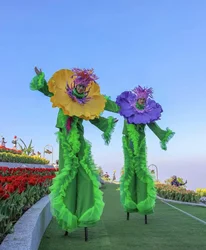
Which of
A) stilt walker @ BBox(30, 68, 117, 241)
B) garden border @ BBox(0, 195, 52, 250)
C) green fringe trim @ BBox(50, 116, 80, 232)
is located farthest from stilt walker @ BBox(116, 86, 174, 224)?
garden border @ BBox(0, 195, 52, 250)

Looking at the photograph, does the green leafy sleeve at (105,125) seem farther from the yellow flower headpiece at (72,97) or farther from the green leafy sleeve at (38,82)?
the green leafy sleeve at (38,82)

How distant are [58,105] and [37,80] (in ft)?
1.39

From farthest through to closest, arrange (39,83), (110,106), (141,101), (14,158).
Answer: (14,158), (141,101), (110,106), (39,83)

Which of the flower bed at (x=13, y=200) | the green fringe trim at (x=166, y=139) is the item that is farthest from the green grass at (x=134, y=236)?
the green fringe trim at (x=166, y=139)

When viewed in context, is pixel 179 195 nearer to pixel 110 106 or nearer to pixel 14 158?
pixel 110 106

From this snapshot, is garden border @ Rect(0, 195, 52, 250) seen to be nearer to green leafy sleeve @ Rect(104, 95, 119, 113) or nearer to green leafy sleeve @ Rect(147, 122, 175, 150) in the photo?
green leafy sleeve @ Rect(104, 95, 119, 113)

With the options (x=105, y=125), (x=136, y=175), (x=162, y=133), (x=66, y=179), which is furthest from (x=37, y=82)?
(x=162, y=133)

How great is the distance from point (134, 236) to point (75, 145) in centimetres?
132

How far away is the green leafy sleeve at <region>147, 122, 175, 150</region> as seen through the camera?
710cm

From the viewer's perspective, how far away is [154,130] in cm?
720

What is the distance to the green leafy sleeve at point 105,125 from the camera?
221 inches

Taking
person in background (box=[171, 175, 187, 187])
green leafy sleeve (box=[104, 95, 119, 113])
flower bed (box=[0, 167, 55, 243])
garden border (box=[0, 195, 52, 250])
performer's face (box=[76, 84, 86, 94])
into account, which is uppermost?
performer's face (box=[76, 84, 86, 94])

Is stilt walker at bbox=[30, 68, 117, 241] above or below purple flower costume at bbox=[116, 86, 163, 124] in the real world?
below

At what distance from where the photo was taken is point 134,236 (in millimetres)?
5160
